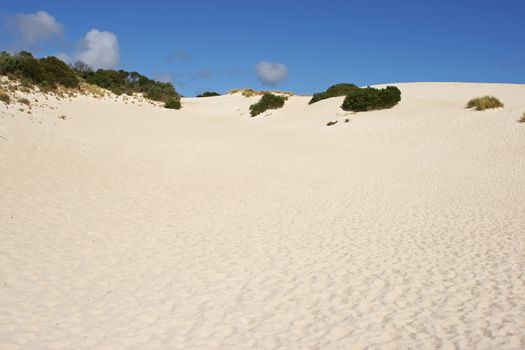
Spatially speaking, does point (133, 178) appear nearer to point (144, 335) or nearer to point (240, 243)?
point (240, 243)

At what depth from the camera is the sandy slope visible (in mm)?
5480

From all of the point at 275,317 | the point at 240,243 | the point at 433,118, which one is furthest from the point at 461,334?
the point at 433,118

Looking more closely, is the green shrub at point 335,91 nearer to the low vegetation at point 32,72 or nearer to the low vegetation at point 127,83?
the low vegetation at point 127,83

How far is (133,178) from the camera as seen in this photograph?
1540cm

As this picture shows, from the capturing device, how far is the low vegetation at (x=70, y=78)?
35.4 m

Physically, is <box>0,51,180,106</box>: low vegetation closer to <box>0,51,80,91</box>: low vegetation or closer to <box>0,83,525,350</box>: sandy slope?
<box>0,51,80,91</box>: low vegetation

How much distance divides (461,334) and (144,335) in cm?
426

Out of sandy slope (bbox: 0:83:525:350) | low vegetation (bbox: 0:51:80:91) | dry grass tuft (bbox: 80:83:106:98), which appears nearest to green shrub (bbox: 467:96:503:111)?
sandy slope (bbox: 0:83:525:350)

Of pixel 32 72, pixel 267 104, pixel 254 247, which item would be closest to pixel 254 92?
pixel 267 104

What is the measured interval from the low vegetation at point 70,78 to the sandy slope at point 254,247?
51.2ft

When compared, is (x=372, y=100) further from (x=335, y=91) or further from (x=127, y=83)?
(x=127, y=83)

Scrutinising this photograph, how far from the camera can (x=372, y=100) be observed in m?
33.2

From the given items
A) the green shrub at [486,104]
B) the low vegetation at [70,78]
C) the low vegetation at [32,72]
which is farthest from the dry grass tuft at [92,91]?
the green shrub at [486,104]

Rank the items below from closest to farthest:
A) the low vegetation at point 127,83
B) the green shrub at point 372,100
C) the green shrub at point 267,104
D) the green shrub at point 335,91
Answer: the green shrub at point 372,100, the green shrub at point 335,91, the green shrub at point 267,104, the low vegetation at point 127,83
